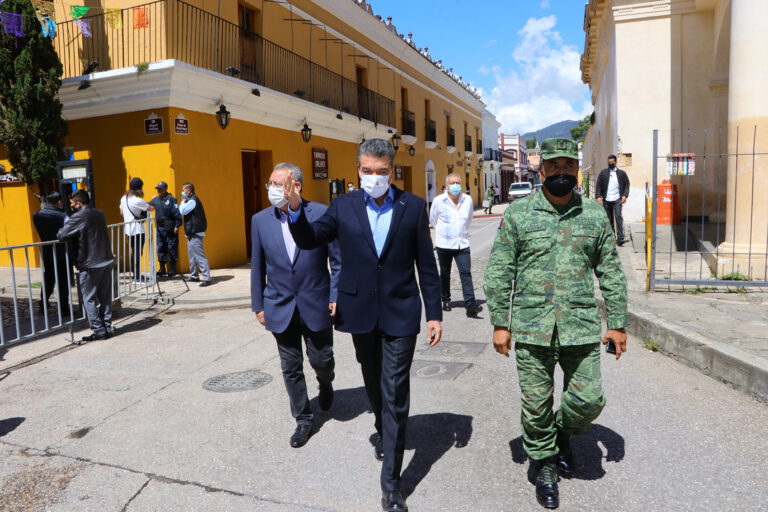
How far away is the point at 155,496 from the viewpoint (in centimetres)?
314

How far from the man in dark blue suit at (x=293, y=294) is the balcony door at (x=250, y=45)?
35.2 ft

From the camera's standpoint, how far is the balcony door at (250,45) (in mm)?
13781

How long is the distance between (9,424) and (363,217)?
3229 mm

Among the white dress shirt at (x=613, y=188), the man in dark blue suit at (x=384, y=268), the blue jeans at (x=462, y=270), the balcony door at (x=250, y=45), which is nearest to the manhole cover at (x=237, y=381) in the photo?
the man in dark blue suit at (x=384, y=268)

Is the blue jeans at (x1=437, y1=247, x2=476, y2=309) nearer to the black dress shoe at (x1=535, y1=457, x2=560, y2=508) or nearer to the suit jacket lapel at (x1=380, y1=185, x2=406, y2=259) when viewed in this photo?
the suit jacket lapel at (x1=380, y1=185, x2=406, y2=259)

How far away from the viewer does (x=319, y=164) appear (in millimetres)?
17109

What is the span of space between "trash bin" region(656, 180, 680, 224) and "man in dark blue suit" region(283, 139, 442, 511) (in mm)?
10967

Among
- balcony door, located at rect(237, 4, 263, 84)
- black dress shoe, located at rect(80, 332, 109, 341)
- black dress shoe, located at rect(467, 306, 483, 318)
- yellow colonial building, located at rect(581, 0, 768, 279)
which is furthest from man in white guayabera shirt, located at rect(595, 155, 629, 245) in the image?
black dress shoe, located at rect(80, 332, 109, 341)

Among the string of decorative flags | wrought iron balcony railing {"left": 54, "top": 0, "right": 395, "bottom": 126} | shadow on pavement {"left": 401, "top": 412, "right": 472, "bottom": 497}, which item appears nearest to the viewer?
shadow on pavement {"left": 401, "top": 412, "right": 472, "bottom": 497}

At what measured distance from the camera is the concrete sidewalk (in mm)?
4496

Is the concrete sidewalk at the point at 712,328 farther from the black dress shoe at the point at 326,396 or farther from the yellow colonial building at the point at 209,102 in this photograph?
the yellow colonial building at the point at 209,102

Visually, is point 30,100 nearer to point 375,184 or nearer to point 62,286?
point 62,286

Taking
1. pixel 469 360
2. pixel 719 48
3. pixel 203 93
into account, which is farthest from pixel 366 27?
pixel 469 360

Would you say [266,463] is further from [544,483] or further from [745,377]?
[745,377]
